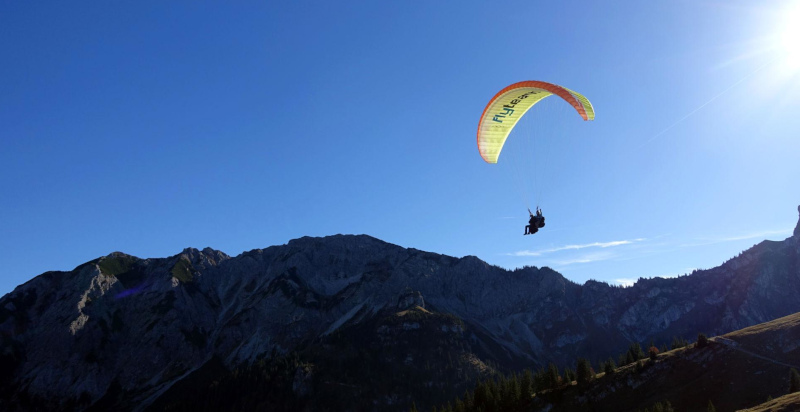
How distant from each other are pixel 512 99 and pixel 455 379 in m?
161

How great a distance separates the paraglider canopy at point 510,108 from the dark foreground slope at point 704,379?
187ft

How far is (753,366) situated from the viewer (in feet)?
271

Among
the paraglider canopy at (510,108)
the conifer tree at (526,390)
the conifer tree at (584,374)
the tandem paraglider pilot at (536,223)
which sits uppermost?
the paraglider canopy at (510,108)

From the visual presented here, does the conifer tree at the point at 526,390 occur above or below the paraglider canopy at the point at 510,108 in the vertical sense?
below

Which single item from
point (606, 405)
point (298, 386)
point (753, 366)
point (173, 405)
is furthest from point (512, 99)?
point (173, 405)

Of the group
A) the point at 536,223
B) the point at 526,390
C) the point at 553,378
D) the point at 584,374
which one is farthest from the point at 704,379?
the point at 536,223

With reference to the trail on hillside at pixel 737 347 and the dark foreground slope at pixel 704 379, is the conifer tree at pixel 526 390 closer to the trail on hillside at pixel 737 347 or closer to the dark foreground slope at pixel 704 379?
the dark foreground slope at pixel 704 379

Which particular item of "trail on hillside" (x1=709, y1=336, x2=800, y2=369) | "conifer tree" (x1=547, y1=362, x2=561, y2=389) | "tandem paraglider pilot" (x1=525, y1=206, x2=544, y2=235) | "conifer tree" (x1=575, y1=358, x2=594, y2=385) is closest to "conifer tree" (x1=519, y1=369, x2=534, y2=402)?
"conifer tree" (x1=547, y1=362, x2=561, y2=389)

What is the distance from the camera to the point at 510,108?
50.8 m

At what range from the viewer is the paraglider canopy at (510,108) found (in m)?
45.6

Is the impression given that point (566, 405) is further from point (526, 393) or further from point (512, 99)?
point (512, 99)

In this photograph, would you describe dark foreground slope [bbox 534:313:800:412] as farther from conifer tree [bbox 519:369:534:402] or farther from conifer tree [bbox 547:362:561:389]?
conifer tree [bbox 547:362:561:389]

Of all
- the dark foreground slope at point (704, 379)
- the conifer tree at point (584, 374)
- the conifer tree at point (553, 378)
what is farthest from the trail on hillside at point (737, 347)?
the conifer tree at point (553, 378)

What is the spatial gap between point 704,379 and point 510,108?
6666 centimetres
